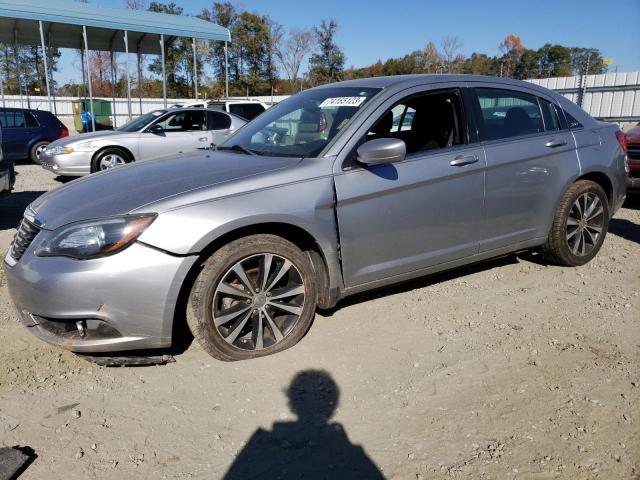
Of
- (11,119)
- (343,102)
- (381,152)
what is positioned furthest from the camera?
(11,119)

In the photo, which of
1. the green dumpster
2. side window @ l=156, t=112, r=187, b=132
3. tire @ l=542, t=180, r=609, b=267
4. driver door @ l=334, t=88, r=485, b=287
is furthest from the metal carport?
tire @ l=542, t=180, r=609, b=267

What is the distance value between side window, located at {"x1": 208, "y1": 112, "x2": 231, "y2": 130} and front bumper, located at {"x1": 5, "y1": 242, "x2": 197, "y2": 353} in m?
8.09

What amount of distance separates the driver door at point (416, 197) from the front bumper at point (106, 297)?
1.11 meters

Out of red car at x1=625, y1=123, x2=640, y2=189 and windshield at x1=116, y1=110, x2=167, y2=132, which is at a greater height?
windshield at x1=116, y1=110, x2=167, y2=132

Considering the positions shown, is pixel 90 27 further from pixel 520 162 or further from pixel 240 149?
pixel 520 162

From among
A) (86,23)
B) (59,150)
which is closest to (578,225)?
(59,150)

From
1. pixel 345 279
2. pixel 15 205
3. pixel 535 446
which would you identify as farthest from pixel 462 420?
pixel 15 205

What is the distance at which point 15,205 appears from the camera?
26.1 ft

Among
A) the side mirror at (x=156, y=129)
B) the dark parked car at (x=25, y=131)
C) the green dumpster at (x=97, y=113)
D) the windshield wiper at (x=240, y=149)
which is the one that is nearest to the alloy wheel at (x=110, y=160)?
the side mirror at (x=156, y=129)

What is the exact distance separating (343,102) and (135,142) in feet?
23.7

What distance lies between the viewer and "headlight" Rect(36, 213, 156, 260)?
2727 mm

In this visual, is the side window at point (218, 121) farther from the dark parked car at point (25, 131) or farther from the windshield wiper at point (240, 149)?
the windshield wiper at point (240, 149)

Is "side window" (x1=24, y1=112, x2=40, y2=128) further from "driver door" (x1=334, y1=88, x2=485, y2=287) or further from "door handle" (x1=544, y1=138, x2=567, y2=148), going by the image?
"door handle" (x1=544, y1=138, x2=567, y2=148)

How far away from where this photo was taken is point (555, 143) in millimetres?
4344
